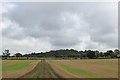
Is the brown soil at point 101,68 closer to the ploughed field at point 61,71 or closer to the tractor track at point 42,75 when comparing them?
the ploughed field at point 61,71

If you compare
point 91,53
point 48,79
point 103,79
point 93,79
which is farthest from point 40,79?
point 91,53

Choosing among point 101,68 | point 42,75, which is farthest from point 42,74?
point 101,68

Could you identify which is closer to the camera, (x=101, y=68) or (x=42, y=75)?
(x=42, y=75)

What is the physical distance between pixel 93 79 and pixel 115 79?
362cm

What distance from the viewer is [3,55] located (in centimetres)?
19888

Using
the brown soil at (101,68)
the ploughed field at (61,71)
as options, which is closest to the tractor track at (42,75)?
the ploughed field at (61,71)

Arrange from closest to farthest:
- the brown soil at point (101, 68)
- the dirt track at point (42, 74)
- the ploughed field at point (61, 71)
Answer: the dirt track at point (42, 74) < the ploughed field at point (61, 71) < the brown soil at point (101, 68)

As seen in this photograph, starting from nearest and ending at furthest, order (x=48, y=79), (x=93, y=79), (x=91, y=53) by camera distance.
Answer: (x=48, y=79)
(x=93, y=79)
(x=91, y=53)

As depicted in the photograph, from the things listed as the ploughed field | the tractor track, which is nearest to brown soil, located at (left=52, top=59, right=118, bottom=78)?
the ploughed field

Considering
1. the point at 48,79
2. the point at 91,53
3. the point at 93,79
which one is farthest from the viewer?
the point at 91,53

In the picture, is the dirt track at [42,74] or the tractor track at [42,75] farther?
the dirt track at [42,74]

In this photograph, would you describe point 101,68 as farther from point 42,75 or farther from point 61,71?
point 42,75

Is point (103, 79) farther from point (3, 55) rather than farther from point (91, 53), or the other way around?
point (3, 55)

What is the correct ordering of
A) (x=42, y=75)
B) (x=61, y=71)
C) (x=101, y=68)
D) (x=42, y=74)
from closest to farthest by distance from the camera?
(x=42, y=75) < (x=42, y=74) < (x=61, y=71) < (x=101, y=68)
